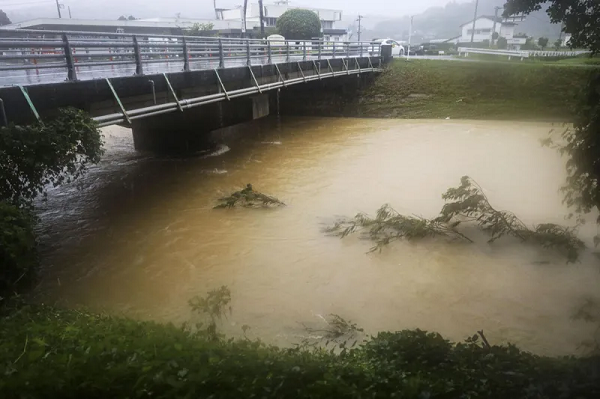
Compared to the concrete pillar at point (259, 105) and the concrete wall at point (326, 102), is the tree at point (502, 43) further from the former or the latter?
the concrete pillar at point (259, 105)

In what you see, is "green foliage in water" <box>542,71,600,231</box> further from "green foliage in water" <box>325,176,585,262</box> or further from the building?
the building

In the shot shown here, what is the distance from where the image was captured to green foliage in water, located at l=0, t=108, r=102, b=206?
556 cm

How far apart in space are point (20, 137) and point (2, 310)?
2.34 m

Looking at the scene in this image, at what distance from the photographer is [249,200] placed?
33.3 feet

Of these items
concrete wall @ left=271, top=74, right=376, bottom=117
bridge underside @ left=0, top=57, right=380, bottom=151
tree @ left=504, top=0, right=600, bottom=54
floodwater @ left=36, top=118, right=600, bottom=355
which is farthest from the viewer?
concrete wall @ left=271, top=74, right=376, bottom=117

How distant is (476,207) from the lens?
28.0ft

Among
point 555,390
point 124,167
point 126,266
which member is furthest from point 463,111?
point 555,390

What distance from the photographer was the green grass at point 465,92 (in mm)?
20578

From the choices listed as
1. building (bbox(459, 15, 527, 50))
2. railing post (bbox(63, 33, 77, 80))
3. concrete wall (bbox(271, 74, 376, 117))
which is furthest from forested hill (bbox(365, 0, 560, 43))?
railing post (bbox(63, 33, 77, 80))

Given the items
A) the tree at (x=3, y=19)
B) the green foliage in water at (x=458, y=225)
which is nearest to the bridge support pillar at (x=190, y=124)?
the green foliage in water at (x=458, y=225)

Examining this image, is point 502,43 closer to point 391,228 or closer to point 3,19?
point 391,228

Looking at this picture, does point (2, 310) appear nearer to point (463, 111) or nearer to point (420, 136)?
point (420, 136)

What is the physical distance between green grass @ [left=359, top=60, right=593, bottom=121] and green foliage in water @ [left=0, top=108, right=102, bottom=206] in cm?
1924

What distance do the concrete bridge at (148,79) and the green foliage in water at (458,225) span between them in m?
4.87
